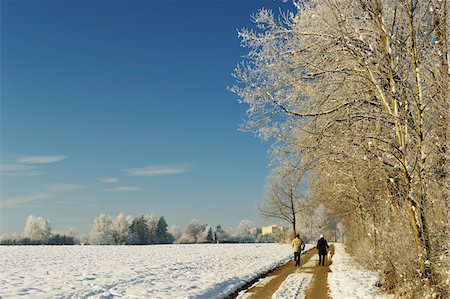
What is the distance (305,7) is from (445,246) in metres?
6.87

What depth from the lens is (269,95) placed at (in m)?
10.9

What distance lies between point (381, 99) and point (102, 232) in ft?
325

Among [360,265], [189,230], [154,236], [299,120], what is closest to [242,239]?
[189,230]

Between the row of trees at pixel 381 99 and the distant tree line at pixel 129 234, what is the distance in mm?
88231

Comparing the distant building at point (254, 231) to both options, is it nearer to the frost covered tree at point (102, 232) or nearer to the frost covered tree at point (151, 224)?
the frost covered tree at point (151, 224)

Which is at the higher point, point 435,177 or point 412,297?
point 435,177

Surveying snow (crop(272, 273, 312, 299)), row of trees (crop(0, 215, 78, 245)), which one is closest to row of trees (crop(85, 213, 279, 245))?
row of trees (crop(0, 215, 78, 245))

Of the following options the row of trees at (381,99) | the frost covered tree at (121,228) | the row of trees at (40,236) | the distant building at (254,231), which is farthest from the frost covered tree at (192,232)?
the row of trees at (381,99)

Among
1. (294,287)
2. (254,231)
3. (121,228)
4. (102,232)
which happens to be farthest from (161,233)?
(294,287)

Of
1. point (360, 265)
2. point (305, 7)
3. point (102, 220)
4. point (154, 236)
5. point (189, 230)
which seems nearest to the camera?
point (305, 7)

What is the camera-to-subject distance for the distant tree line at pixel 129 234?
10231cm

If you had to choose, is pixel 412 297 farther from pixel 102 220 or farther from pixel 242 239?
pixel 242 239

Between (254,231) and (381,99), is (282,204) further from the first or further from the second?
(254,231)

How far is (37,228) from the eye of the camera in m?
111
